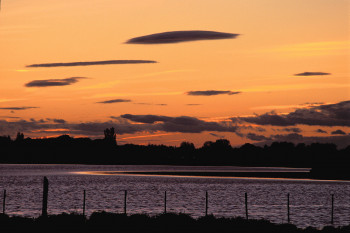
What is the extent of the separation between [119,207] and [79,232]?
154 feet

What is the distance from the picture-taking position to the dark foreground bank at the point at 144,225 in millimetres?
40000

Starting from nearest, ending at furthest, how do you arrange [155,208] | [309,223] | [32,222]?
[32,222]
[309,223]
[155,208]

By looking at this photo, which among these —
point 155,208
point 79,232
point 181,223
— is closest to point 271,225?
point 181,223

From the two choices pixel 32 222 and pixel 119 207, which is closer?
pixel 32 222

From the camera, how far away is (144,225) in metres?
41.7

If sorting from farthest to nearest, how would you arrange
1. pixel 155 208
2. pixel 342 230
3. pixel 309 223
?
1. pixel 155 208
2. pixel 309 223
3. pixel 342 230

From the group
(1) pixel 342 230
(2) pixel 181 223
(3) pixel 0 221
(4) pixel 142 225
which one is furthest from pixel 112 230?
(1) pixel 342 230

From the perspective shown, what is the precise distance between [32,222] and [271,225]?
52.6ft

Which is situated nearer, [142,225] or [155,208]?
[142,225]

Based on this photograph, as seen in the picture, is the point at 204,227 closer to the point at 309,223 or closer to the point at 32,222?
the point at 32,222

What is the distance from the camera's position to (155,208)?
86.4m

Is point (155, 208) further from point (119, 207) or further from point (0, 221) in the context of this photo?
point (0, 221)

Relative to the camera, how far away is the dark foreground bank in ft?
131

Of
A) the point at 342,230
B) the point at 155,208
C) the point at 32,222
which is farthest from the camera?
the point at 155,208
